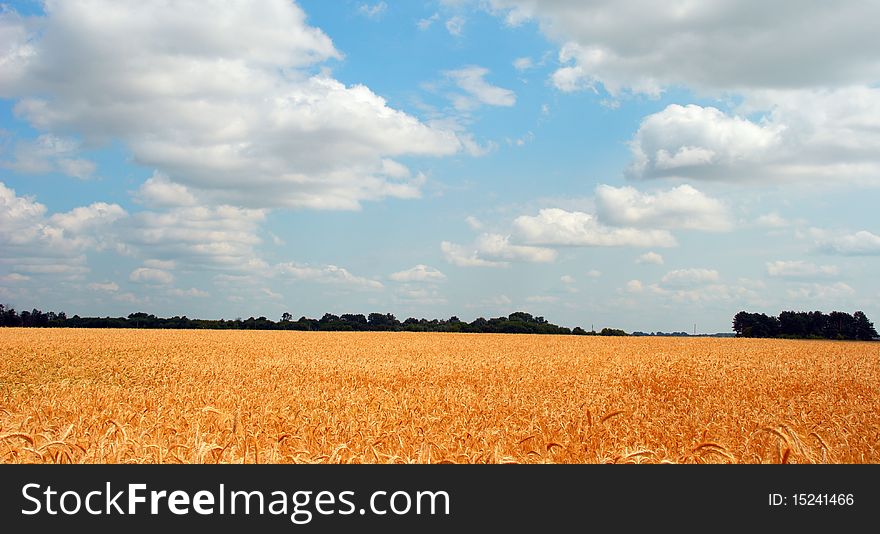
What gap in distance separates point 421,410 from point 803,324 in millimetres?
116671

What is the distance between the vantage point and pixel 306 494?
393cm

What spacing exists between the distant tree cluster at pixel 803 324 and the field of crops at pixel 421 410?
284 feet

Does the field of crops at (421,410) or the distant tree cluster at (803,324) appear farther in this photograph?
the distant tree cluster at (803,324)

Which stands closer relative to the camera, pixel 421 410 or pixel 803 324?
pixel 421 410

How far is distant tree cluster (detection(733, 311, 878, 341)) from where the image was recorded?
103 meters

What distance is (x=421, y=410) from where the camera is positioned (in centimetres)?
1123

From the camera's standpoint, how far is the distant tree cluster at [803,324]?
10300 cm

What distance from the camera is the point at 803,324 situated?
364ft

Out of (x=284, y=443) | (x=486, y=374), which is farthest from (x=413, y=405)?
(x=486, y=374)

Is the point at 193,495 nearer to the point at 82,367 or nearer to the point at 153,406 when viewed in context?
the point at 153,406

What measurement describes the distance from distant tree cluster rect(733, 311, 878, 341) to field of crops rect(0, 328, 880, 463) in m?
86.7

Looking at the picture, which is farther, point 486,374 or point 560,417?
point 486,374

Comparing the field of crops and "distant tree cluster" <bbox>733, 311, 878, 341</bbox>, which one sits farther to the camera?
"distant tree cluster" <bbox>733, 311, 878, 341</bbox>

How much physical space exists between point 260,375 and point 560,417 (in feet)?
40.6
